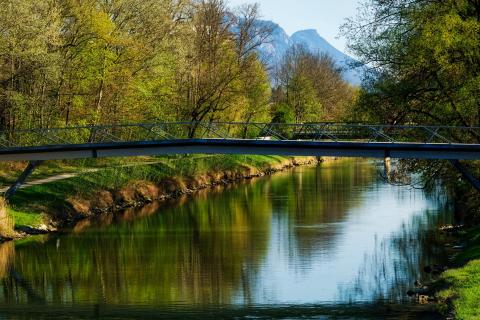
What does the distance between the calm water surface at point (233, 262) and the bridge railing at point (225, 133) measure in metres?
5.27

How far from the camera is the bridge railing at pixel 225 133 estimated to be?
4403 centimetres

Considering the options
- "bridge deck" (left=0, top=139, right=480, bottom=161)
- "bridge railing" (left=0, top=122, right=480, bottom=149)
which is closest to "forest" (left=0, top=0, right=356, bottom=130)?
"bridge railing" (left=0, top=122, right=480, bottom=149)

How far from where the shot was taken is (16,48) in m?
55.6

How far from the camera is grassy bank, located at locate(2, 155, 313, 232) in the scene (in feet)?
175

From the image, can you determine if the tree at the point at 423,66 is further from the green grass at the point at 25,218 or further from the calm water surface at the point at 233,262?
the green grass at the point at 25,218

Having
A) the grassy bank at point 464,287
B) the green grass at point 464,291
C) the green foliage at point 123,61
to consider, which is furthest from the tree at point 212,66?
the green grass at point 464,291

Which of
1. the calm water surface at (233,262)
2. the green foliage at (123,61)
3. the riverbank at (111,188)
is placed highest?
the green foliage at (123,61)

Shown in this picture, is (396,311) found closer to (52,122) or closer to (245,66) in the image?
(52,122)

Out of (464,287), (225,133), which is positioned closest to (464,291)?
(464,287)

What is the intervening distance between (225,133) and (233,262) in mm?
18416

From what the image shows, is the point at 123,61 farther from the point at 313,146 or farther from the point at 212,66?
the point at 313,146

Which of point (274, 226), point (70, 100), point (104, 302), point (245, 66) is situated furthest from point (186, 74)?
point (104, 302)

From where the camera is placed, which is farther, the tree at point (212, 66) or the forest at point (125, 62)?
the tree at point (212, 66)

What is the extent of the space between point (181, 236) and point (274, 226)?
6.00 meters
